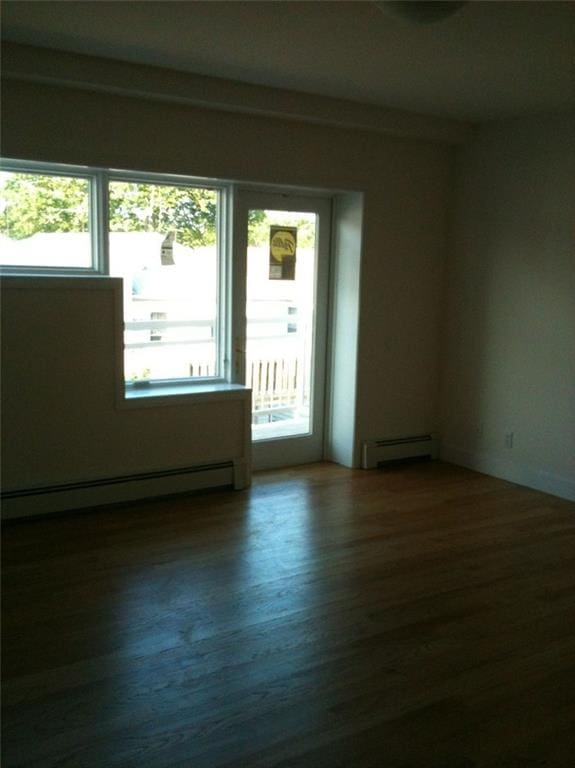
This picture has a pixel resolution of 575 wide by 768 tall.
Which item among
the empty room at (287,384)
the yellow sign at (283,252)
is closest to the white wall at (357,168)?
the empty room at (287,384)

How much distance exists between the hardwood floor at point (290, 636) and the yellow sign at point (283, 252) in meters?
1.75

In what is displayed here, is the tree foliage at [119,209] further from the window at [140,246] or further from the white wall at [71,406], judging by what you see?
the white wall at [71,406]

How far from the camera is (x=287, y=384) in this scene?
5535 mm

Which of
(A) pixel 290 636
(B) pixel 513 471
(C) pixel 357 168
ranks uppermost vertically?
(C) pixel 357 168

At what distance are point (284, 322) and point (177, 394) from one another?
116cm

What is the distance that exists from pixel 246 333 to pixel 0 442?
74.6 inches

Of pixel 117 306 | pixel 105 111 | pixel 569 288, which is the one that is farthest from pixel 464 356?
pixel 105 111

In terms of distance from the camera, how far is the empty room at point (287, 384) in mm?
2623

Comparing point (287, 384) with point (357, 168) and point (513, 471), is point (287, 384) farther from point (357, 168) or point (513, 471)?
point (513, 471)

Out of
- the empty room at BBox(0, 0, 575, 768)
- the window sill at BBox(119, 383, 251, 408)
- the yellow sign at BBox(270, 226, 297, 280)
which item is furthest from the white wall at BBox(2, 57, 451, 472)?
the yellow sign at BBox(270, 226, 297, 280)

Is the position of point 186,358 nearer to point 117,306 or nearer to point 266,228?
point 117,306

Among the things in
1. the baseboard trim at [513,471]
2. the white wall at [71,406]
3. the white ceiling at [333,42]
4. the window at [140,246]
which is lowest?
the baseboard trim at [513,471]

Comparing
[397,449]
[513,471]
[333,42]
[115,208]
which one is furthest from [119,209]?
[513,471]

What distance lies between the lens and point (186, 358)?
5004mm
